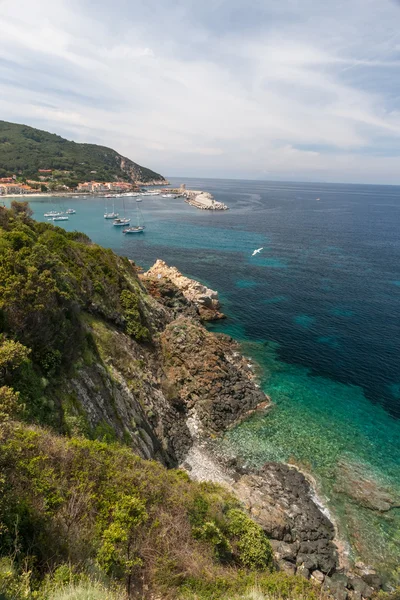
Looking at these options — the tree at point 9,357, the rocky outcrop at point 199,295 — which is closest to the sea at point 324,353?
the rocky outcrop at point 199,295

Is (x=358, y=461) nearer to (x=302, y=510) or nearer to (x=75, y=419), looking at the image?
(x=302, y=510)

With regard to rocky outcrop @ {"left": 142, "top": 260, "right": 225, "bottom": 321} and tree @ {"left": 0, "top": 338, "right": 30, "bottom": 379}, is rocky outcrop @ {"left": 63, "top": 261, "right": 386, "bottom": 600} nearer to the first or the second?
tree @ {"left": 0, "top": 338, "right": 30, "bottom": 379}

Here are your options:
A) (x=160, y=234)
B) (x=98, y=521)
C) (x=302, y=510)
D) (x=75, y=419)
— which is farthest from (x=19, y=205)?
(x=160, y=234)

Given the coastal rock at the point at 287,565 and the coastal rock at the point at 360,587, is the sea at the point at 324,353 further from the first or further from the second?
the coastal rock at the point at 287,565

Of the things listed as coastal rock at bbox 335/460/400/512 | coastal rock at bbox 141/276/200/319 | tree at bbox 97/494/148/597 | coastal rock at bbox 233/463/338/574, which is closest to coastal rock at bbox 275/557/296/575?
coastal rock at bbox 233/463/338/574

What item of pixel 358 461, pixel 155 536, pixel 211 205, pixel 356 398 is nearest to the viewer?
pixel 155 536

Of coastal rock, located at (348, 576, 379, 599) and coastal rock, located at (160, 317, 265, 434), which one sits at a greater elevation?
coastal rock, located at (160, 317, 265, 434)

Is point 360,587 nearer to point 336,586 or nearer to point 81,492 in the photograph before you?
point 336,586
